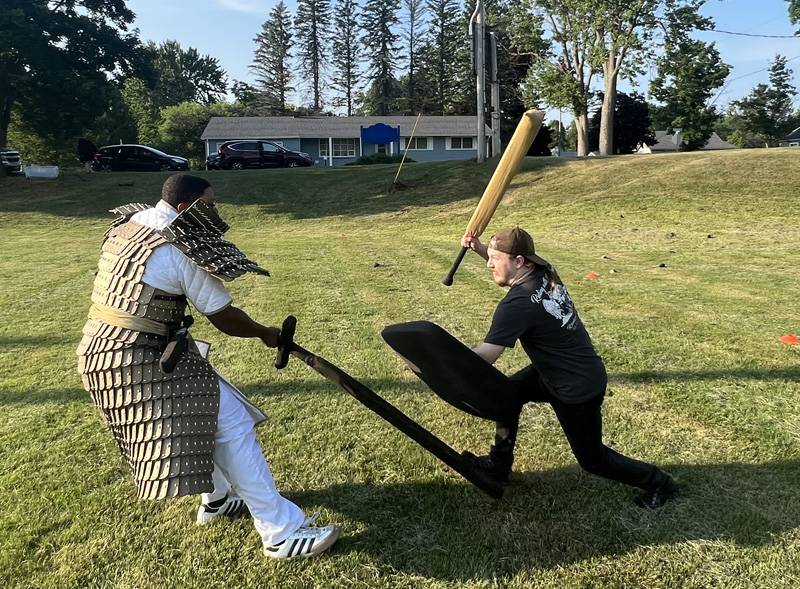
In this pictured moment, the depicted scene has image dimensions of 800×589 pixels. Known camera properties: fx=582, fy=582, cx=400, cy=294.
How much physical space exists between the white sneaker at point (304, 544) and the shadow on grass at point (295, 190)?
16.9 meters

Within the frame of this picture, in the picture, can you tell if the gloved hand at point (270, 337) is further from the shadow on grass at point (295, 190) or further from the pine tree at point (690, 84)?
the pine tree at point (690, 84)

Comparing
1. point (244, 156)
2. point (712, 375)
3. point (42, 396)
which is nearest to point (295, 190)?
point (244, 156)

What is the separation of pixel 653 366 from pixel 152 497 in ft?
13.3

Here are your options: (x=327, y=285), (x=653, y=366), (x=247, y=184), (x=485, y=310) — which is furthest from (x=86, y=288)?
(x=247, y=184)

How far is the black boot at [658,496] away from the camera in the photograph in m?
3.05

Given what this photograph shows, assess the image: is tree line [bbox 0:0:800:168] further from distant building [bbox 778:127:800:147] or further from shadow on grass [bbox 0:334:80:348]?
shadow on grass [bbox 0:334:80:348]

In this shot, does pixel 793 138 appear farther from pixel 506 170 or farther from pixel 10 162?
pixel 506 170

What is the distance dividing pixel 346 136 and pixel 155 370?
4507 cm

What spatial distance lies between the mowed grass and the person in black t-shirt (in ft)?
1.34

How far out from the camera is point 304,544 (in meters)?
2.72

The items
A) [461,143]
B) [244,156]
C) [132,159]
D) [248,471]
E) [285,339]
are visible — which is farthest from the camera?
[461,143]

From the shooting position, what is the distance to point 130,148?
28.7m

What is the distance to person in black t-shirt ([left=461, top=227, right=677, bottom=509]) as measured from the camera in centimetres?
273

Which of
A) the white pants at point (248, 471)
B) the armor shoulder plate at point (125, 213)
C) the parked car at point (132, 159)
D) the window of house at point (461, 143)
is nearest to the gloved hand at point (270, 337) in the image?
the white pants at point (248, 471)
